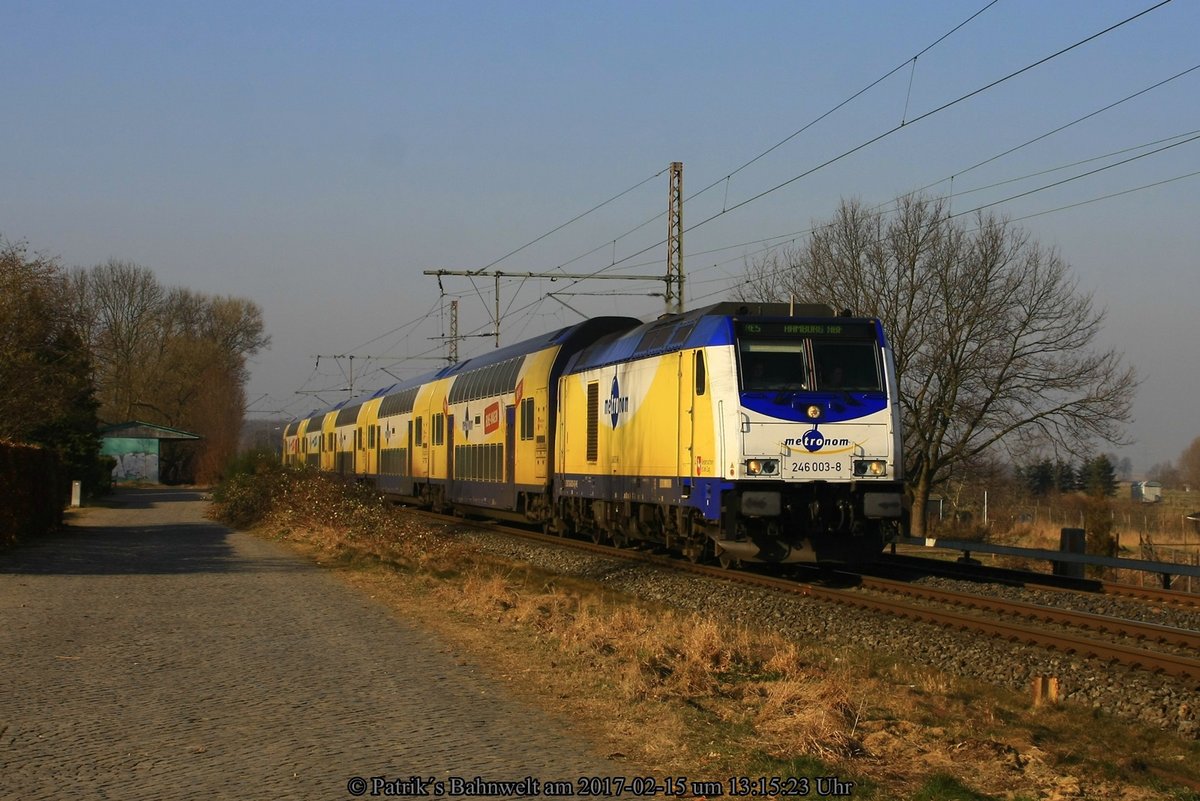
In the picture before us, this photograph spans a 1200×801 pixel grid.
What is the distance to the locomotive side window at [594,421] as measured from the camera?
20.5m

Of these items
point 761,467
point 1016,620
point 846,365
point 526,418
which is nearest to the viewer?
point 1016,620

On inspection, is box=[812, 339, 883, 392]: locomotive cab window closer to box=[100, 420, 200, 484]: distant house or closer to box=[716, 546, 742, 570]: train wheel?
box=[716, 546, 742, 570]: train wheel

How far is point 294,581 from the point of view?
1622 cm

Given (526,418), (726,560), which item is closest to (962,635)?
(726,560)

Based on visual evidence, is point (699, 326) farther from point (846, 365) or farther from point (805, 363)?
point (846, 365)

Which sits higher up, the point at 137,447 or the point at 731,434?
the point at 137,447

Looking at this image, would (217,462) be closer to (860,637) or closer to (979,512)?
(979,512)

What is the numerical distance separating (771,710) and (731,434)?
766 cm

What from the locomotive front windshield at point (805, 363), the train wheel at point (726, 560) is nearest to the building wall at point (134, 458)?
the train wheel at point (726, 560)

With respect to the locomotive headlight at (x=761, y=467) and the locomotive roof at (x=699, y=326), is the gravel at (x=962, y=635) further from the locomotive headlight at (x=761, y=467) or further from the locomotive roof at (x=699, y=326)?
the locomotive roof at (x=699, y=326)

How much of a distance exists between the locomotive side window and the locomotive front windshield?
5.41 meters

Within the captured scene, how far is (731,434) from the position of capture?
15.2 m

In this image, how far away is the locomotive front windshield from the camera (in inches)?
607

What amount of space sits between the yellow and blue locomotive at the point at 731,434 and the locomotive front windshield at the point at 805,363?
2 centimetres
